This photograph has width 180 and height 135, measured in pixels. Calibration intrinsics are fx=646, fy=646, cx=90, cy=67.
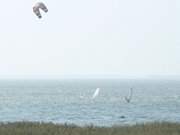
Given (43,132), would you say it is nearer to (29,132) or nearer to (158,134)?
(29,132)

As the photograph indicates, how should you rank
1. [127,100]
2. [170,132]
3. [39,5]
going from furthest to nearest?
[127,100] → [170,132] → [39,5]

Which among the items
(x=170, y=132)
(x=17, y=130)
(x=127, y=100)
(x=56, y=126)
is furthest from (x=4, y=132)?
(x=127, y=100)

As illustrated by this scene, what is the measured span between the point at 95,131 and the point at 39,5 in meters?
8.14

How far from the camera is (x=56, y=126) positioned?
1524 inches

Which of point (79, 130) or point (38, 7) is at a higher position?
point (38, 7)

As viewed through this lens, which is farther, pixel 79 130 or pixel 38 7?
pixel 79 130

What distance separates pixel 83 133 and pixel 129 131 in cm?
318

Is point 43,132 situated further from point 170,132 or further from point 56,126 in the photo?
point 170,132

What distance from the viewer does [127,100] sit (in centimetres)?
11619

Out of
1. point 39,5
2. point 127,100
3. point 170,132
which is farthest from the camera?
point 127,100

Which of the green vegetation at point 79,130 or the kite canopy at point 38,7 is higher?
the kite canopy at point 38,7

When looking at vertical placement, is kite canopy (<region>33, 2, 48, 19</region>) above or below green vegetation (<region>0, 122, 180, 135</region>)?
above

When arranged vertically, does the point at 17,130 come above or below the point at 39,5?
below

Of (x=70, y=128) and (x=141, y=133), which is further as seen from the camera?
(x=70, y=128)
